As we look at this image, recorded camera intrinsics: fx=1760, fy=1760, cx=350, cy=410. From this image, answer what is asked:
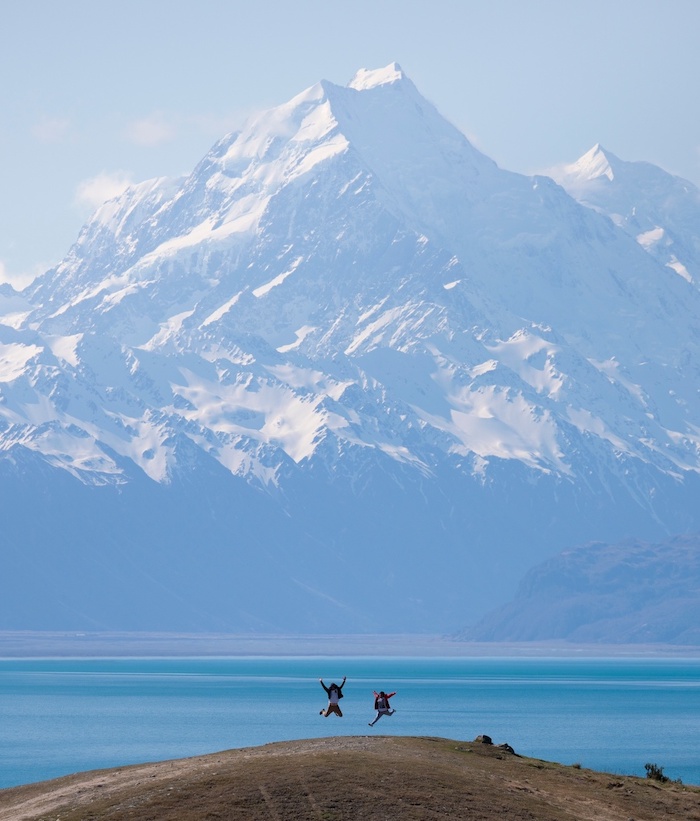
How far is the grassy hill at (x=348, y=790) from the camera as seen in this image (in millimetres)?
63469

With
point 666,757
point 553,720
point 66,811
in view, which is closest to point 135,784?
point 66,811

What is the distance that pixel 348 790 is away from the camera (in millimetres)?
64812

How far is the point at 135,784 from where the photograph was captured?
6781 centimetres

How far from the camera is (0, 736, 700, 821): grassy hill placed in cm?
6347

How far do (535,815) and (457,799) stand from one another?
2.89 meters

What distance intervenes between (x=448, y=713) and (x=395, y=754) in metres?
126

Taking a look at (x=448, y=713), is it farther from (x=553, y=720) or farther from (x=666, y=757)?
(x=666, y=757)

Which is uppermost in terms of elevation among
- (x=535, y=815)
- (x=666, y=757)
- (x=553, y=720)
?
(x=553, y=720)

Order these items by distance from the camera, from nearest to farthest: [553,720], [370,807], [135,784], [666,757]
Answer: [370,807] < [135,784] < [666,757] < [553,720]

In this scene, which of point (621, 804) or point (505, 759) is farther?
point (505, 759)

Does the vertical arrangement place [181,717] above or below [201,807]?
above

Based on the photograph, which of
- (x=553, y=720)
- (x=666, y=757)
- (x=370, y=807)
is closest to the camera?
(x=370, y=807)

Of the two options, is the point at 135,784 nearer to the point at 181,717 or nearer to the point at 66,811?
the point at 66,811

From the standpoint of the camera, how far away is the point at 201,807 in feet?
208
